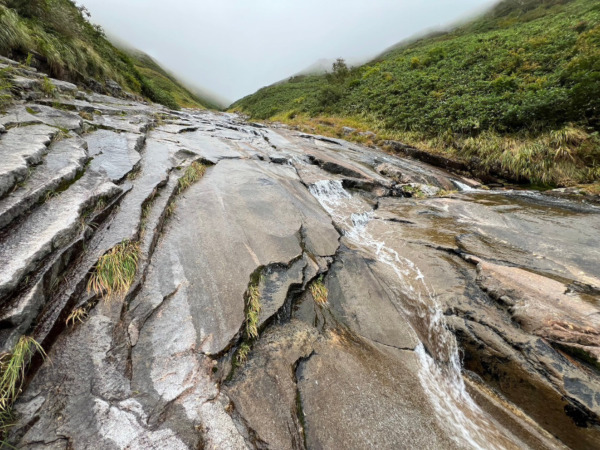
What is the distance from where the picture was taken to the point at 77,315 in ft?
9.37

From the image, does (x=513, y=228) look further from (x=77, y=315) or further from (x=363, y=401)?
(x=77, y=315)

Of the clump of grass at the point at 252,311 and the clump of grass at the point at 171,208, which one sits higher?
the clump of grass at the point at 171,208

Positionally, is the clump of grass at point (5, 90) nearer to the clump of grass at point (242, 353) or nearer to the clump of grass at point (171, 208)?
the clump of grass at point (171, 208)

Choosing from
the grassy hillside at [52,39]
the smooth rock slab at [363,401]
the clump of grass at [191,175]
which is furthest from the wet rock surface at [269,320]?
the grassy hillside at [52,39]

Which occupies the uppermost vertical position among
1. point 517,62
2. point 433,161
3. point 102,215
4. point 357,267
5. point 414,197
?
point 517,62

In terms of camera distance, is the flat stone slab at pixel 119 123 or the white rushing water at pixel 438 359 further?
the flat stone slab at pixel 119 123

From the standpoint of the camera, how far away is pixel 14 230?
3037mm

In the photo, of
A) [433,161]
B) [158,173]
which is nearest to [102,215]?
[158,173]

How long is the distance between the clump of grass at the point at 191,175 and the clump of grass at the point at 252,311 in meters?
3.54

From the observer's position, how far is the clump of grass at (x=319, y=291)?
423 centimetres

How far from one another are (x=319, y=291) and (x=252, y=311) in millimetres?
1291

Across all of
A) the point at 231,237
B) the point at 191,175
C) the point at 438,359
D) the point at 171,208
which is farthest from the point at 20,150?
the point at 438,359

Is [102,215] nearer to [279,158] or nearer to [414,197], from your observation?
[279,158]

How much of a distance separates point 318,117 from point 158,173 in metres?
21.2
